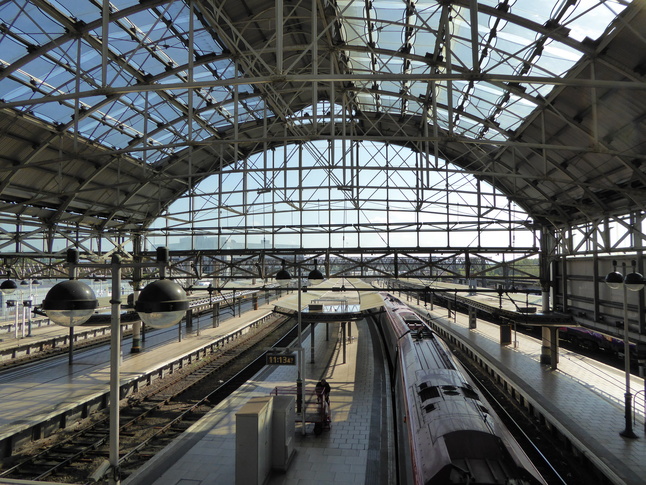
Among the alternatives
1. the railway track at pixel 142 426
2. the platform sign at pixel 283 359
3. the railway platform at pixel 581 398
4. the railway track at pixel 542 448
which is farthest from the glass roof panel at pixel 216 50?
the railway track at pixel 542 448

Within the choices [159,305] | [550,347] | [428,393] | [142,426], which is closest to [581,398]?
[550,347]

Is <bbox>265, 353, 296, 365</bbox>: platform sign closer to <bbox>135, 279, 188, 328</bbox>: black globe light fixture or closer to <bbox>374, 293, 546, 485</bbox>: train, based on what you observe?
<bbox>374, 293, 546, 485</bbox>: train

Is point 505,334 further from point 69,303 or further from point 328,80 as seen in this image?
point 69,303

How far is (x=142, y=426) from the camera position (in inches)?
499

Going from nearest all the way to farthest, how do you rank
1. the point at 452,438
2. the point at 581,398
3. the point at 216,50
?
1. the point at 452,438
2. the point at 581,398
3. the point at 216,50

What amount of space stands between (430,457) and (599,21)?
10.5m

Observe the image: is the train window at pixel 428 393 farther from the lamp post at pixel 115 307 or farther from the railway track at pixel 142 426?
the lamp post at pixel 115 307

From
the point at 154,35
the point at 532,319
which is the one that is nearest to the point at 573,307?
the point at 532,319

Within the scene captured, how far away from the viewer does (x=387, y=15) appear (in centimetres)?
1282

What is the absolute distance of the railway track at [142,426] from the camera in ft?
32.7

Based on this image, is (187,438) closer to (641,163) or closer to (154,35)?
(154,35)

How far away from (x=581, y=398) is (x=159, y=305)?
14.9 metres

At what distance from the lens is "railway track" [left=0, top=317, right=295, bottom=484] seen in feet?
32.7

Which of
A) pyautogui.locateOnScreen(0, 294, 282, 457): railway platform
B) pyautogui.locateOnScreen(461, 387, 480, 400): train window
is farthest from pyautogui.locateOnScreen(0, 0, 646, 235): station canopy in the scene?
pyautogui.locateOnScreen(0, 294, 282, 457): railway platform
